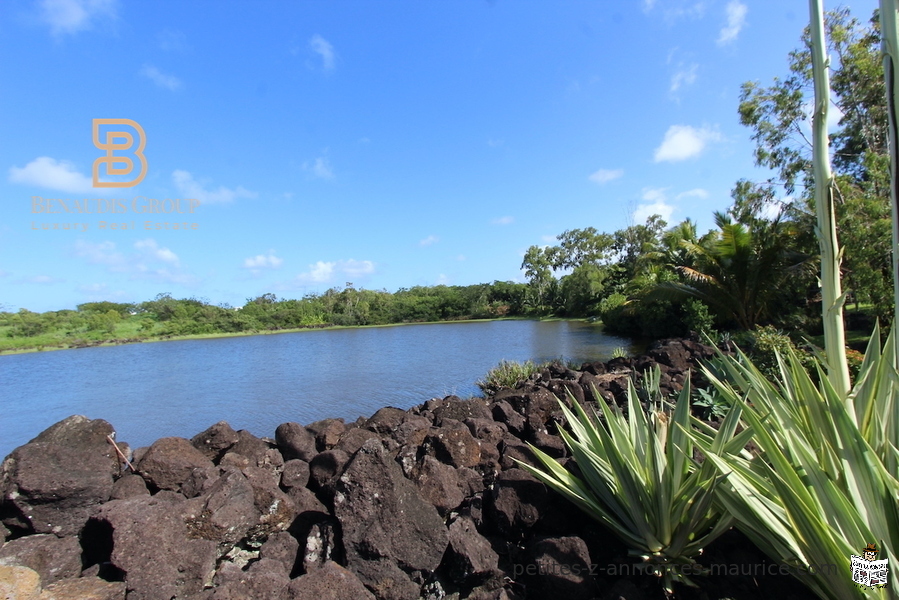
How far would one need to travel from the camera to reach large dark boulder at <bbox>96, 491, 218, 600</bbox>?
2254 millimetres

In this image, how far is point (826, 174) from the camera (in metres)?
1.54

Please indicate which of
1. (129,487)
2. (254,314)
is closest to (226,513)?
(129,487)

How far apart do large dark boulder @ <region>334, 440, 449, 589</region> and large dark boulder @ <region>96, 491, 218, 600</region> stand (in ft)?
2.31

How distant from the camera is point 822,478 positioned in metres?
1.56

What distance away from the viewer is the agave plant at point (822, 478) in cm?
152

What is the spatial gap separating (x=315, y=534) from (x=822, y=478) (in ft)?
7.70

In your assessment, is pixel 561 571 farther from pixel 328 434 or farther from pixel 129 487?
pixel 328 434

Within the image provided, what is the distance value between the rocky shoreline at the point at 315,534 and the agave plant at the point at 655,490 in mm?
147

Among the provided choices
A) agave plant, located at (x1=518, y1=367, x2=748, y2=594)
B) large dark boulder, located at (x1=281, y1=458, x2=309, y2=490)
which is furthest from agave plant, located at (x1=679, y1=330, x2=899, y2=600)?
large dark boulder, located at (x1=281, y1=458, x2=309, y2=490)

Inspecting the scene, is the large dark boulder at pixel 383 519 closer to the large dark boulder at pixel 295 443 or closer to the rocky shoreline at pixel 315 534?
the rocky shoreline at pixel 315 534

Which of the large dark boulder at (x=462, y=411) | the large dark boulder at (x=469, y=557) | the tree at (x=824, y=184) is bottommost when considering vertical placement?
the large dark boulder at (x=469, y=557)

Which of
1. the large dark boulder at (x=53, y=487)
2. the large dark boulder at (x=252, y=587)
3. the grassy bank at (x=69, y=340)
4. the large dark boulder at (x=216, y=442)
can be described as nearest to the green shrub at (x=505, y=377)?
the large dark boulder at (x=216, y=442)

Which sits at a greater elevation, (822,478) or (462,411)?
(822,478)

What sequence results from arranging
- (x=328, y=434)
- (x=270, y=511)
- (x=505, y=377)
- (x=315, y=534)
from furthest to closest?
(x=505, y=377), (x=328, y=434), (x=270, y=511), (x=315, y=534)
